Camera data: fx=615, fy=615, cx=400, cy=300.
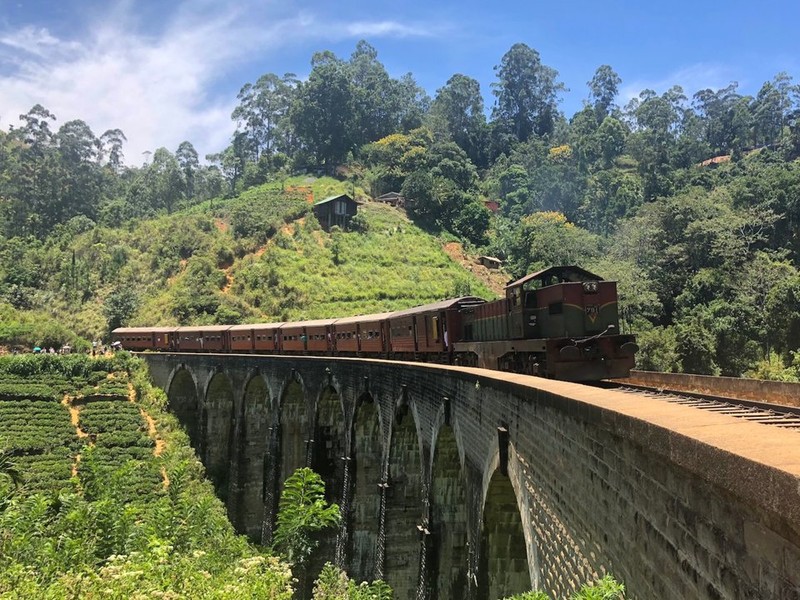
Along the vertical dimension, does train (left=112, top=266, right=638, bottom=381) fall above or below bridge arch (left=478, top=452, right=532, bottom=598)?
above

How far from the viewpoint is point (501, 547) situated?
9.93 meters

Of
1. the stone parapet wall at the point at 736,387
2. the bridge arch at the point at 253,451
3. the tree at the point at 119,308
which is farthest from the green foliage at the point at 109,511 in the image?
the tree at the point at 119,308

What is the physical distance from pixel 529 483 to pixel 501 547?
3.03m

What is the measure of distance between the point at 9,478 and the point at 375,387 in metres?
16.2

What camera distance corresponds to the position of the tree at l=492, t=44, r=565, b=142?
106 meters

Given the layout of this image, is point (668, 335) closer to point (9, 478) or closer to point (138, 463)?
point (138, 463)

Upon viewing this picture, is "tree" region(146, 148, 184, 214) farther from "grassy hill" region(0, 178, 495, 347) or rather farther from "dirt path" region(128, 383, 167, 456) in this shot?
"dirt path" region(128, 383, 167, 456)

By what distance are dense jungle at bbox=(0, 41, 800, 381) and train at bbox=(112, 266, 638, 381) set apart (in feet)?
46.0

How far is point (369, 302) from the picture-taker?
50781 mm

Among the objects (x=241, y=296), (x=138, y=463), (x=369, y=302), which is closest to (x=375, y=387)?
(x=138, y=463)

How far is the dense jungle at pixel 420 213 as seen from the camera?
122 feet

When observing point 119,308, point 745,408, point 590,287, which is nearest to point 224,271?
point 119,308

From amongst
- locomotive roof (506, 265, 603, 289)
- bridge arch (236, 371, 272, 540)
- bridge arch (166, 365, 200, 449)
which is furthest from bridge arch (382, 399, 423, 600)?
bridge arch (166, 365, 200, 449)

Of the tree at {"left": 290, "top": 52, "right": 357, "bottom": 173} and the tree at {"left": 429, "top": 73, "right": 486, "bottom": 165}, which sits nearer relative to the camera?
the tree at {"left": 290, "top": 52, "right": 357, "bottom": 173}
